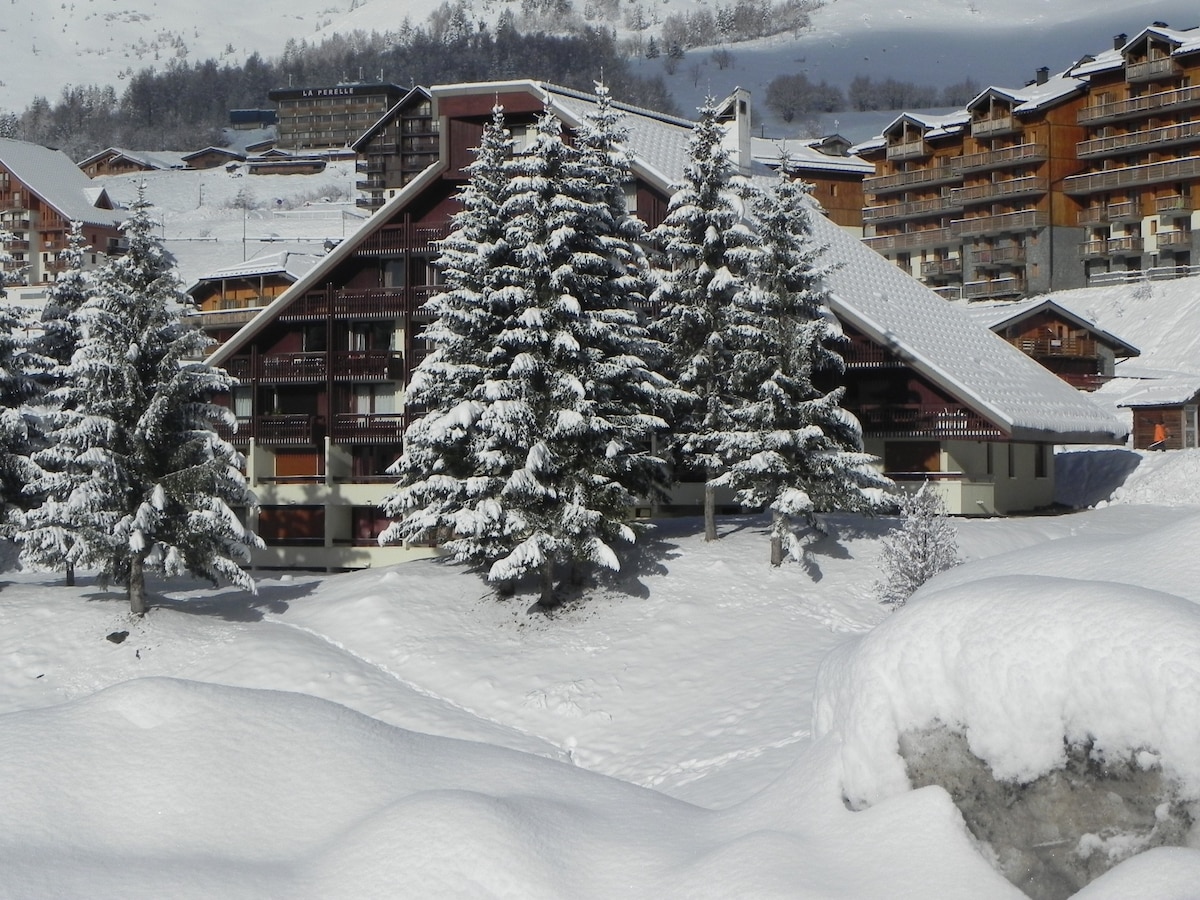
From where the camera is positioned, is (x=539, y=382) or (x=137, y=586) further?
(x=539, y=382)

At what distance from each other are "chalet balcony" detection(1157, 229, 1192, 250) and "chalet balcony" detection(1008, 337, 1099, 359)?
19305mm

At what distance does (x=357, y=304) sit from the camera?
151ft

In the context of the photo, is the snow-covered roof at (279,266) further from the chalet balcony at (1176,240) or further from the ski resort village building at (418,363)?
the chalet balcony at (1176,240)

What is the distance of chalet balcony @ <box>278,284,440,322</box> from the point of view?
45.2 m

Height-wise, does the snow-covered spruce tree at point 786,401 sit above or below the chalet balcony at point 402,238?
below

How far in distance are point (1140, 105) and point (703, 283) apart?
2208 inches

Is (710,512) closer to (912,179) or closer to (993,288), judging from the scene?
(993,288)

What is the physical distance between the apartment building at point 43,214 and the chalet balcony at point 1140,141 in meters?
88.0

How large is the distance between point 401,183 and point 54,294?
3664 inches

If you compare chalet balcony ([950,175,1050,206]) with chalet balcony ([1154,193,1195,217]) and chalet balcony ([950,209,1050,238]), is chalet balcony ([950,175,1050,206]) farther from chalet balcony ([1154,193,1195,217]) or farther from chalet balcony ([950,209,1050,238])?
chalet balcony ([1154,193,1195,217])

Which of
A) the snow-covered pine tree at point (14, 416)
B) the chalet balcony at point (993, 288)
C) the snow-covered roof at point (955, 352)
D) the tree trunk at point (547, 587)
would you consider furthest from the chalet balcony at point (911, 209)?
the snow-covered pine tree at point (14, 416)

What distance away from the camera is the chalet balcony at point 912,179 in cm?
9225

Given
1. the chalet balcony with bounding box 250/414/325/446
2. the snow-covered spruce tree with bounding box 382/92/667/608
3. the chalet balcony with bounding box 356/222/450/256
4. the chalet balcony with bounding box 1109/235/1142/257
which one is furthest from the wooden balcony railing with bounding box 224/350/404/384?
the chalet balcony with bounding box 1109/235/1142/257

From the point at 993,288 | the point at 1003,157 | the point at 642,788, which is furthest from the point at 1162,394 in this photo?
the point at 642,788
